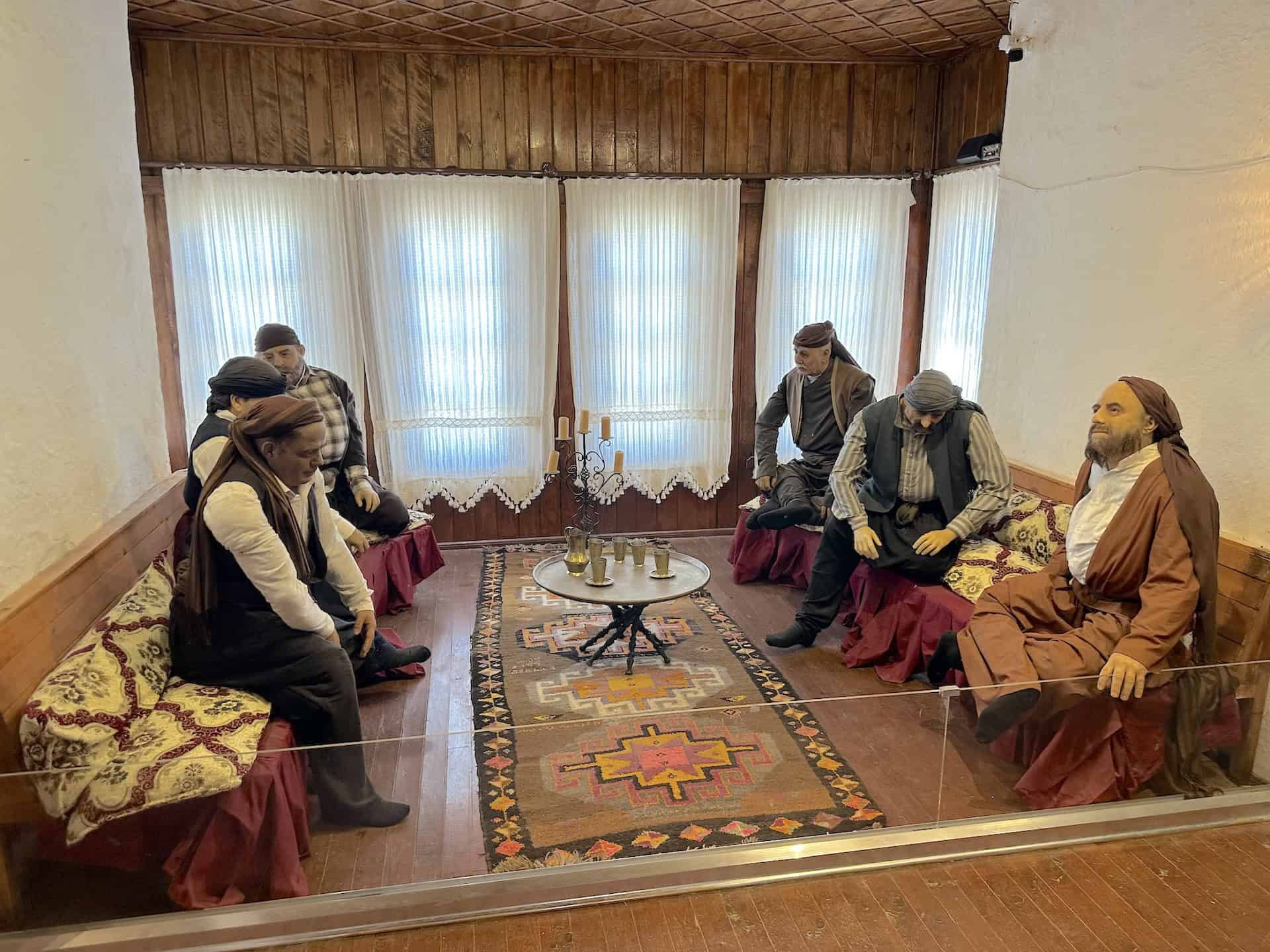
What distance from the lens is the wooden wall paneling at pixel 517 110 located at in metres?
5.19

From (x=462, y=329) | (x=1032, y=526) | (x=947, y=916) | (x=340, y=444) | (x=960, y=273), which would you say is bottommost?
(x=947, y=916)

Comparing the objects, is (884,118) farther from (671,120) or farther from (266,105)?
(266,105)

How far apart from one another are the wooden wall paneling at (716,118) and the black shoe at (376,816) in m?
4.42

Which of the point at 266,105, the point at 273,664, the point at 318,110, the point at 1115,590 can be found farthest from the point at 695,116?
the point at 273,664

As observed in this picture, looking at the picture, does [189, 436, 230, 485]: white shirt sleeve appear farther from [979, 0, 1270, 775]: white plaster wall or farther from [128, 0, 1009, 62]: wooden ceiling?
[979, 0, 1270, 775]: white plaster wall

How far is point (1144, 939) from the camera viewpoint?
7.20ft

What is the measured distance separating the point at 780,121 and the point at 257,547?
443 centimetres

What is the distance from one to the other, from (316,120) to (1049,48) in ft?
13.0

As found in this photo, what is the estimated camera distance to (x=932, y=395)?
12.2 ft

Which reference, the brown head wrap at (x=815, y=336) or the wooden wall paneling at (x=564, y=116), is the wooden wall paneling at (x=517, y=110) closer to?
the wooden wall paneling at (x=564, y=116)

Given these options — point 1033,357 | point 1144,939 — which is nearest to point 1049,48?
point 1033,357

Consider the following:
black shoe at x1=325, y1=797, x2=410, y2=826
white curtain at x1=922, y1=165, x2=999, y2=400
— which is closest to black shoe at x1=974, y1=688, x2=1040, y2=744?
black shoe at x1=325, y1=797, x2=410, y2=826

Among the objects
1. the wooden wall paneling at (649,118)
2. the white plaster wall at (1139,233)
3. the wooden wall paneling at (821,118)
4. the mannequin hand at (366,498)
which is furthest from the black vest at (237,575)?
the wooden wall paneling at (821,118)

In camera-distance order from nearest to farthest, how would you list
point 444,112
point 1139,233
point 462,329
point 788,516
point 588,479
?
point 1139,233 → point 788,516 → point 444,112 → point 462,329 → point 588,479
